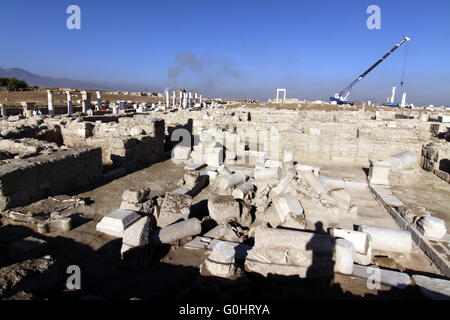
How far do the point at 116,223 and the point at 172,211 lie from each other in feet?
3.59

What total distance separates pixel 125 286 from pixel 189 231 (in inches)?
64.1

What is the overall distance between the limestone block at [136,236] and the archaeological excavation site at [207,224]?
27mm

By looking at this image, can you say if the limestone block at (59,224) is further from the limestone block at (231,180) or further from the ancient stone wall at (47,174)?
the limestone block at (231,180)

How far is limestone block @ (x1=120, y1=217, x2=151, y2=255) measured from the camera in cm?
443

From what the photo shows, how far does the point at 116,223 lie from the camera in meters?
5.02

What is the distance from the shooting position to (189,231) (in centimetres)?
527

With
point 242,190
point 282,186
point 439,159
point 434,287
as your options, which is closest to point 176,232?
point 242,190

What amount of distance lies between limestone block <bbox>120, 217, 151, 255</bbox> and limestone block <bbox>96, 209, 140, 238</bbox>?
457 mm

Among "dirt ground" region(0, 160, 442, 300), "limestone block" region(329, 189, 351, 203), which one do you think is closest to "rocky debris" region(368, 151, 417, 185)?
"limestone block" region(329, 189, 351, 203)

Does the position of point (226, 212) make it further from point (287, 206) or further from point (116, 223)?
point (116, 223)

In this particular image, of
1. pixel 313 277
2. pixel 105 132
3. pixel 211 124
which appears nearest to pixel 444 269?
pixel 313 277

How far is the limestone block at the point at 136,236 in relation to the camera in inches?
174

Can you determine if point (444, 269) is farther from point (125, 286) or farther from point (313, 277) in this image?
point (125, 286)

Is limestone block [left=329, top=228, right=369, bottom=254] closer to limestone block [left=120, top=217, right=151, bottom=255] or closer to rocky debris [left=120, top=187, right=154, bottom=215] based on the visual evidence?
limestone block [left=120, top=217, right=151, bottom=255]
